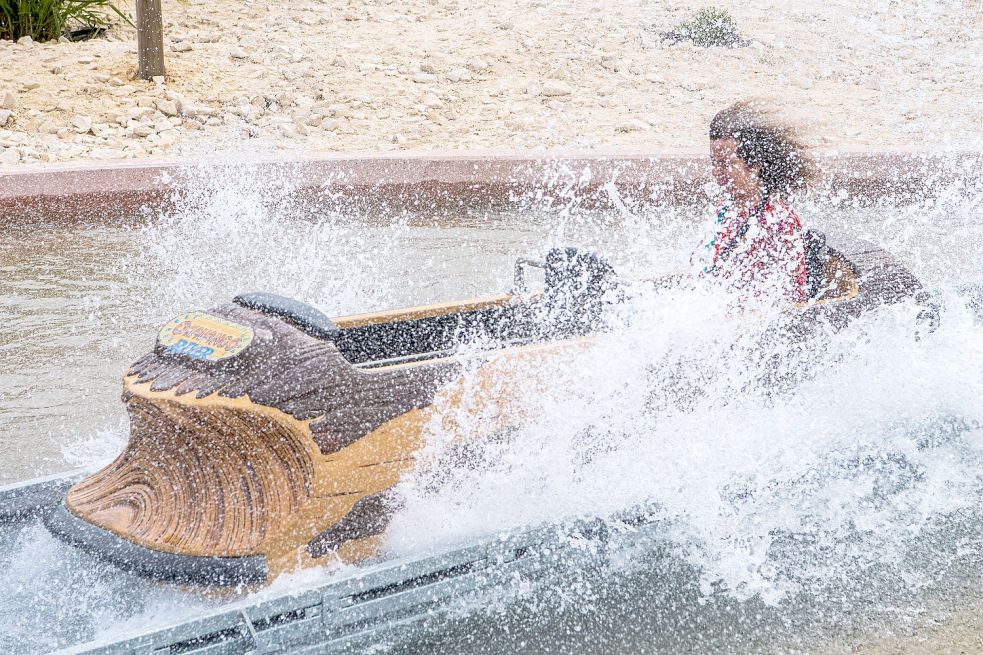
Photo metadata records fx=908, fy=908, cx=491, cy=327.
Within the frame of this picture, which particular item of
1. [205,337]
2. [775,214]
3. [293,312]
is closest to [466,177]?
[775,214]

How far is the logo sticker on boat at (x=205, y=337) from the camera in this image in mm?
2318

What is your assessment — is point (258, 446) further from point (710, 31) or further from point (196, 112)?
point (710, 31)

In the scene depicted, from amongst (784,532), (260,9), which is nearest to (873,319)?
(784,532)

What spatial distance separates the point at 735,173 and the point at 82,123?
204 inches

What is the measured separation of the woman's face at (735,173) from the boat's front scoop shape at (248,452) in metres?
1.31

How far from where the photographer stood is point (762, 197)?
3.03 m

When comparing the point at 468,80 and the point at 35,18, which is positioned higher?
the point at 35,18

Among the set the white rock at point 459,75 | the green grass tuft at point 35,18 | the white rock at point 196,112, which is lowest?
the white rock at point 196,112

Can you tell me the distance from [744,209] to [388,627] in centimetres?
177

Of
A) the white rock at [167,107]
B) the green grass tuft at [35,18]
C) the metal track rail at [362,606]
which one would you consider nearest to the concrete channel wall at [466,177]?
the white rock at [167,107]

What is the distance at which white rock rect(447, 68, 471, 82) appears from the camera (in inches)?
319

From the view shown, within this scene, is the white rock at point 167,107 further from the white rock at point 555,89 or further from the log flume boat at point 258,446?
the log flume boat at point 258,446

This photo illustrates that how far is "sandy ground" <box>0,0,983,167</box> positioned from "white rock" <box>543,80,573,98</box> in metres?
0.01

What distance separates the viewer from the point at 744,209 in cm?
307
